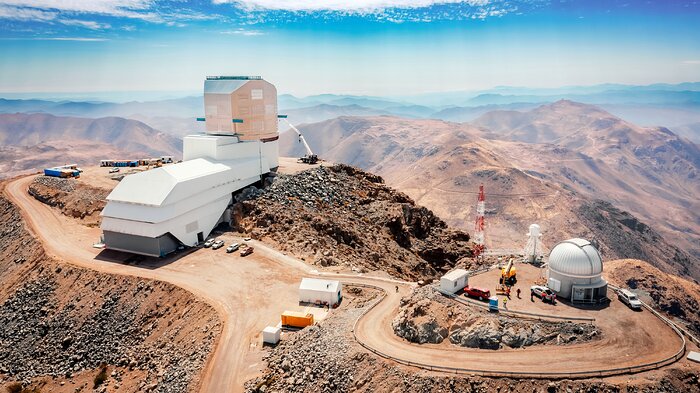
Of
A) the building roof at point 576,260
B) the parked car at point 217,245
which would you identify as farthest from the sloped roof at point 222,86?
the building roof at point 576,260

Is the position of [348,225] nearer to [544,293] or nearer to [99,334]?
[544,293]

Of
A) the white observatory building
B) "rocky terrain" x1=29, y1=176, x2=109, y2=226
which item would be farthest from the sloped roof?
"rocky terrain" x1=29, y1=176, x2=109, y2=226

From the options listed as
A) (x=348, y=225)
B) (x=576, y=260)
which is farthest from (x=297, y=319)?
(x=348, y=225)

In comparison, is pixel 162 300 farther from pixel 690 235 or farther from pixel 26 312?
pixel 690 235

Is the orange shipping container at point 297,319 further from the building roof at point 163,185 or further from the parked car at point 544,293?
the building roof at point 163,185

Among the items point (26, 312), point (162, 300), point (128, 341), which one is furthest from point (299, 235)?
point (26, 312)
